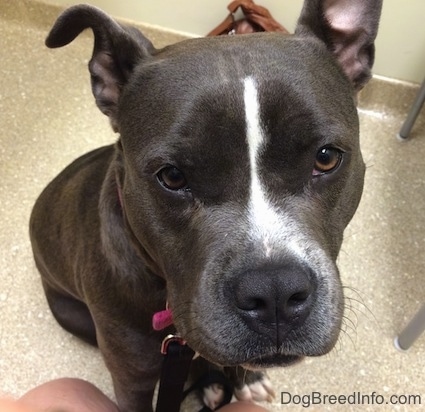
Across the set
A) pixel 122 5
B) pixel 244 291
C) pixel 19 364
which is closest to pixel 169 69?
pixel 244 291

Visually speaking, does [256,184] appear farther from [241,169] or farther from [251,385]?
[251,385]

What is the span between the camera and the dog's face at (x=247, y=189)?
3.86 feet

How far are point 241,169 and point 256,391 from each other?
1.04 metres

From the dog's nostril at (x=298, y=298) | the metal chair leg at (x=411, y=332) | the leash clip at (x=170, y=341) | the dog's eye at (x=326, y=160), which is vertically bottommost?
the metal chair leg at (x=411, y=332)

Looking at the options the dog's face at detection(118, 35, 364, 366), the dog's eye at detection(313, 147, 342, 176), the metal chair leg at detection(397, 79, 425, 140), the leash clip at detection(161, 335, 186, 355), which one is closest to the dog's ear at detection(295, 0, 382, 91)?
the dog's face at detection(118, 35, 364, 366)

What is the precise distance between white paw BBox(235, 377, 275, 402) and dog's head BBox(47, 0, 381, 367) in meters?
0.80

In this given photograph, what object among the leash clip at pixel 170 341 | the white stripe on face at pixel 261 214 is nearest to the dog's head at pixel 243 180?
the white stripe on face at pixel 261 214

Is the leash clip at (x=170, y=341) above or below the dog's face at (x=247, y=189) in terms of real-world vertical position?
below

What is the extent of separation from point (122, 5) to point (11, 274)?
4.23 ft

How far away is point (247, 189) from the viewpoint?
1.23 metres

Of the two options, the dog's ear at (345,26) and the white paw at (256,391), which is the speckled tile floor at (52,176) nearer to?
the white paw at (256,391)

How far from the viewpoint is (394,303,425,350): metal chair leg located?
2043 millimetres

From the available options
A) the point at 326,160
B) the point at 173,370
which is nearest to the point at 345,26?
the point at 326,160

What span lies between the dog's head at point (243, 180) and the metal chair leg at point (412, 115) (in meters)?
1.30
